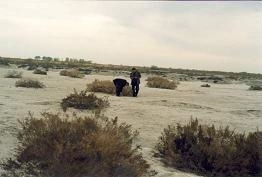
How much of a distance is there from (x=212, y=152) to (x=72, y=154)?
2862mm

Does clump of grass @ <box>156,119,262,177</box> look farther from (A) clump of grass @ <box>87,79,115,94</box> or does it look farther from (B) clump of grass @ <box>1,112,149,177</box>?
(A) clump of grass @ <box>87,79,115,94</box>

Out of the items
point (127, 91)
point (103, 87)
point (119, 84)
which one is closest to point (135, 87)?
point (127, 91)

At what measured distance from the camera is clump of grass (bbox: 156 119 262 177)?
7707 mm

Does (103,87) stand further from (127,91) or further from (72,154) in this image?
(72,154)

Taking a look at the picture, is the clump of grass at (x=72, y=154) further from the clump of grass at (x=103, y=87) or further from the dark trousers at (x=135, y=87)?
the clump of grass at (x=103, y=87)

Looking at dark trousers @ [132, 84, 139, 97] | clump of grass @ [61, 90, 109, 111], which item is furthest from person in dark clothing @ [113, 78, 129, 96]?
clump of grass @ [61, 90, 109, 111]

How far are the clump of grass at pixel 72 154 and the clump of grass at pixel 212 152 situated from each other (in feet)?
4.95

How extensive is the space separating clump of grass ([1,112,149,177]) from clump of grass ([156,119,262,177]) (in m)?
1.51

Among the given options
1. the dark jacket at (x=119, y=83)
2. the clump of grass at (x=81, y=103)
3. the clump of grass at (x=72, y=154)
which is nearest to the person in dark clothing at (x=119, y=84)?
the dark jacket at (x=119, y=83)

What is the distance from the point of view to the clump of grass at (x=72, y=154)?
5918mm

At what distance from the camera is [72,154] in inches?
235

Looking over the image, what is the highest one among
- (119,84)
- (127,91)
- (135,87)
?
(119,84)

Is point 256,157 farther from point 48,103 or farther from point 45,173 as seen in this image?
point 48,103

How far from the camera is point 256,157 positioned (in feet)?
26.0
